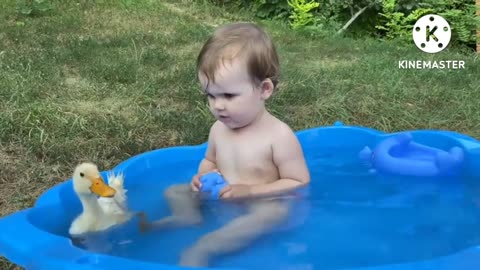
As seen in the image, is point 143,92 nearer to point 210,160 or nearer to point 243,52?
point 210,160

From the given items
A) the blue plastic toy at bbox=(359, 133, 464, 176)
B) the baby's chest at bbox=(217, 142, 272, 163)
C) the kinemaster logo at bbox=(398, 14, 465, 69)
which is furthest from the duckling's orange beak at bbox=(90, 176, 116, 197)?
the kinemaster logo at bbox=(398, 14, 465, 69)

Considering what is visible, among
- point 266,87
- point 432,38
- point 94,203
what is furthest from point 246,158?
point 432,38

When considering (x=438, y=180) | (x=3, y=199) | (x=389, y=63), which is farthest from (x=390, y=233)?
(x=389, y=63)

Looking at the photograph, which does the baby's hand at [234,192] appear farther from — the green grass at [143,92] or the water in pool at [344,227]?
the green grass at [143,92]

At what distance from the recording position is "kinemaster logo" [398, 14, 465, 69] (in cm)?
379

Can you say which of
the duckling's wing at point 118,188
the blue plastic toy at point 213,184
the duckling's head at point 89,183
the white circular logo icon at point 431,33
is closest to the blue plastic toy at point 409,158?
the blue plastic toy at point 213,184

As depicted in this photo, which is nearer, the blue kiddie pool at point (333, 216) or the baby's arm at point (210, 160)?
the blue kiddie pool at point (333, 216)

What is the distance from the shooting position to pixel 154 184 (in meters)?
2.30

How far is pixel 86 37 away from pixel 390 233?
2.76 metres

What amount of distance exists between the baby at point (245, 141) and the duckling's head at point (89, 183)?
0.71ft

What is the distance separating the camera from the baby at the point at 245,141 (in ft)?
6.32

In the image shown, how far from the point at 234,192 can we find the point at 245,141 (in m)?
0.16

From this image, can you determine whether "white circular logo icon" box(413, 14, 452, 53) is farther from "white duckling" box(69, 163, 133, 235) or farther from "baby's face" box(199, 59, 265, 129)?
"white duckling" box(69, 163, 133, 235)

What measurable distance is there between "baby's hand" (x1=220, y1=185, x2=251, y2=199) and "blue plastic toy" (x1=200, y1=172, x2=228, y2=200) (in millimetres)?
15
